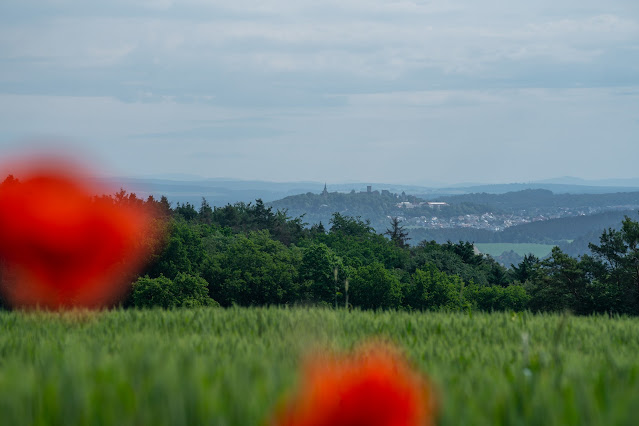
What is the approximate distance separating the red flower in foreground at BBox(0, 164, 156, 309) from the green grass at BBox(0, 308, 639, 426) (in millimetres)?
17709

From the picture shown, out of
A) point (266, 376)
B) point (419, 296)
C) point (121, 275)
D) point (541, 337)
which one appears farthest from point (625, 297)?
point (266, 376)

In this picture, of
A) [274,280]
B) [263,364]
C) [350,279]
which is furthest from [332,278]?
[263,364]

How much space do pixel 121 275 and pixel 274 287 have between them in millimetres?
20660

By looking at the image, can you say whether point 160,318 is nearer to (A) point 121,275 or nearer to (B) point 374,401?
(B) point 374,401

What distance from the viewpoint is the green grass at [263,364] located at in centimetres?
397

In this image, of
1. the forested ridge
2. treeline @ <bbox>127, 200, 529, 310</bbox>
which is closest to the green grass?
the forested ridge

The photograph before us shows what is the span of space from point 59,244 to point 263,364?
3646 centimetres

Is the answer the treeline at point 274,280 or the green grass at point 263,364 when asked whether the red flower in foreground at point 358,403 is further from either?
the treeline at point 274,280

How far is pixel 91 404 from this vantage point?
4.05 metres


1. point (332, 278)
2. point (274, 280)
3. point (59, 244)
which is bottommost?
point (274, 280)

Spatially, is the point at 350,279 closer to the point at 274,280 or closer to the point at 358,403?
the point at 274,280

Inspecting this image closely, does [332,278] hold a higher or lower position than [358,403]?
lower

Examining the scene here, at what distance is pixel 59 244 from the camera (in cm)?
3906

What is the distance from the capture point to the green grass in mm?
3967
